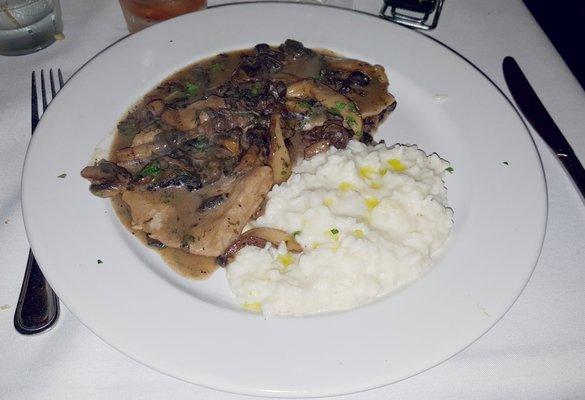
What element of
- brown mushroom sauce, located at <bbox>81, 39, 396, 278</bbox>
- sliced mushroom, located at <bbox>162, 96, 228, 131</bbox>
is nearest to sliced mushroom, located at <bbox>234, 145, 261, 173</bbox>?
brown mushroom sauce, located at <bbox>81, 39, 396, 278</bbox>

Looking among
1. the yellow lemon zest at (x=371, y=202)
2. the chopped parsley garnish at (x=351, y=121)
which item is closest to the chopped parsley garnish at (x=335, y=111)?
the chopped parsley garnish at (x=351, y=121)

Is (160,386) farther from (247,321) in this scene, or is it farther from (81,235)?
(81,235)

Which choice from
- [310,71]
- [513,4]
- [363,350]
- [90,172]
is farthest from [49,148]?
[513,4]

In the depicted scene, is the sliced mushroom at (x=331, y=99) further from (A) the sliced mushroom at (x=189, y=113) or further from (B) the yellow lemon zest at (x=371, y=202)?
(B) the yellow lemon zest at (x=371, y=202)

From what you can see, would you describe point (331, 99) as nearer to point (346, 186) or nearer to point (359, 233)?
point (346, 186)

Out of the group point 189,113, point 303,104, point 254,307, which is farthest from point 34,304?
point 303,104

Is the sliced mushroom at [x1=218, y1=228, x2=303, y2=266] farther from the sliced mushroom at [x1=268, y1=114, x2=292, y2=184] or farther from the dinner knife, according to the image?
the dinner knife

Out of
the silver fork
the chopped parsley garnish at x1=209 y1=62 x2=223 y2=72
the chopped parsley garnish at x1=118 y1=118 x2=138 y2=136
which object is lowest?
the silver fork
